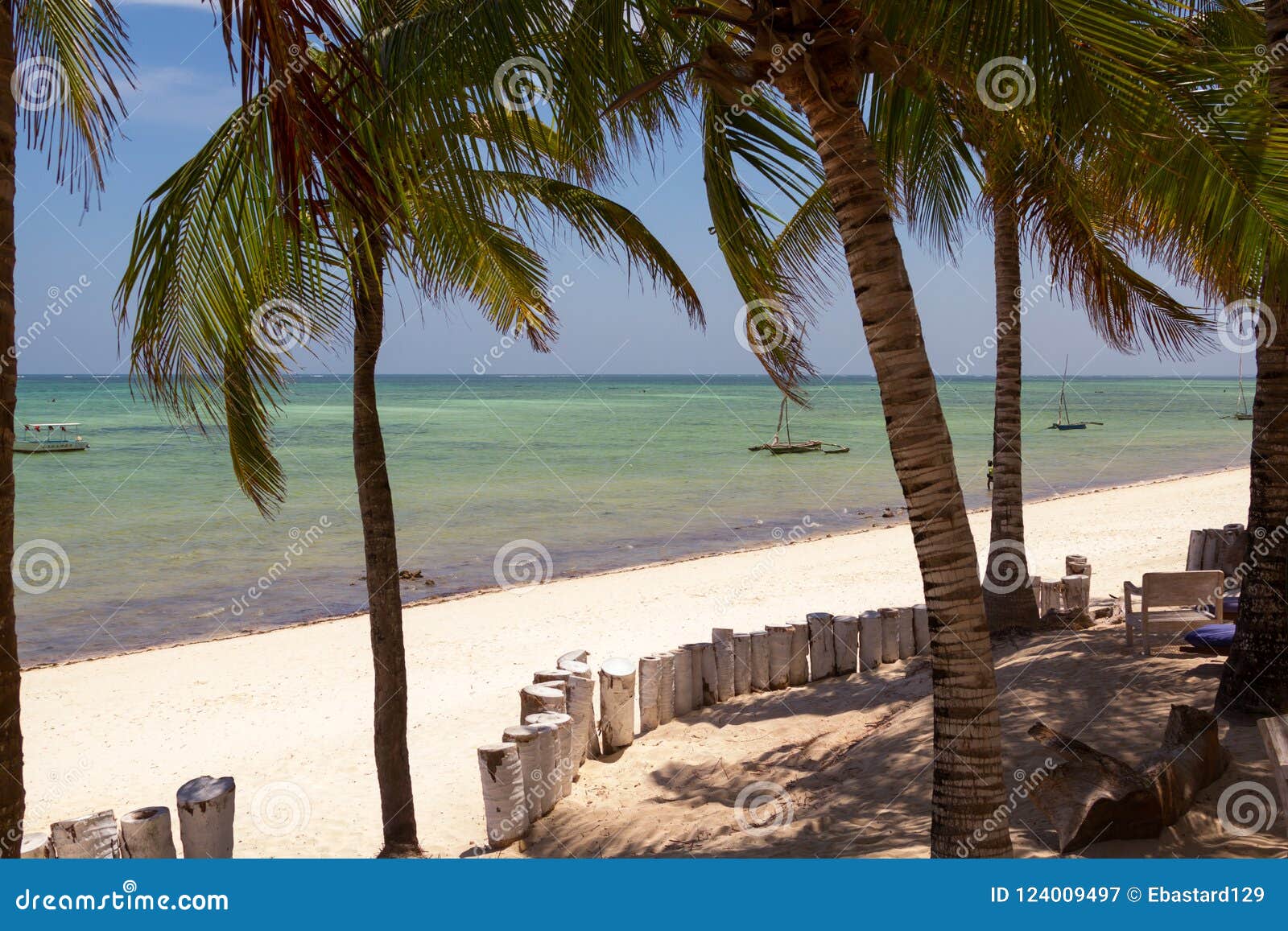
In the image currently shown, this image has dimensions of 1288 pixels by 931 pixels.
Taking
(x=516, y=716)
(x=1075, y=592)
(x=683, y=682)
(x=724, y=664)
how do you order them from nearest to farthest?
(x=683, y=682) → (x=724, y=664) → (x=516, y=716) → (x=1075, y=592)

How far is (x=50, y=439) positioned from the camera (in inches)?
2010

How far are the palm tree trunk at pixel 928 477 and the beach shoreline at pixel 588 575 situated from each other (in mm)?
12904

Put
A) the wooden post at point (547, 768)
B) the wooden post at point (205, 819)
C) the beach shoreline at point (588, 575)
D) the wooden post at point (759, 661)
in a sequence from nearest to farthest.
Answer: the wooden post at point (205, 819) → the wooden post at point (547, 768) → the wooden post at point (759, 661) → the beach shoreline at point (588, 575)

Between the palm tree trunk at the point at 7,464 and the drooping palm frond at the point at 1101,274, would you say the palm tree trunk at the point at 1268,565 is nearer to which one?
the drooping palm frond at the point at 1101,274

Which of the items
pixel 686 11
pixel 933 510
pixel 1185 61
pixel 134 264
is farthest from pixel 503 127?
pixel 1185 61

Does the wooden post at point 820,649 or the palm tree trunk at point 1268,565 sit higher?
the palm tree trunk at point 1268,565

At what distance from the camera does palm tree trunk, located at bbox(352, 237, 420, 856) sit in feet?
18.7

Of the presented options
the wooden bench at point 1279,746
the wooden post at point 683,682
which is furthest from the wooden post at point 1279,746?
the wooden post at point 683,682

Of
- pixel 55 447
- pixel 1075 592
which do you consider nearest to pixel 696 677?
pixel 1075 592

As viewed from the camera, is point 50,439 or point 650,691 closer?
point 650,691

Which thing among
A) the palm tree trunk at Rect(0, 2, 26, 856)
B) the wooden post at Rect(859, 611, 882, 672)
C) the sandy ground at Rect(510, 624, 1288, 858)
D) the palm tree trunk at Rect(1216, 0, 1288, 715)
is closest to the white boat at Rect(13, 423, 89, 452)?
the wooden post at Rect(859, 611, 882, 672)

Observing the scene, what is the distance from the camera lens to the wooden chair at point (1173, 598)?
715 cm

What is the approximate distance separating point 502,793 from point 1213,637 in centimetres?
513

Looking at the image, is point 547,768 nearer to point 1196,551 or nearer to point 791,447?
point 1196,551
